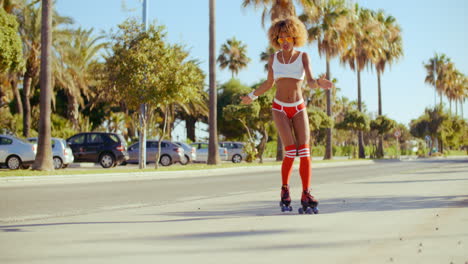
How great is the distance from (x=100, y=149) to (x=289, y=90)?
2008 cm

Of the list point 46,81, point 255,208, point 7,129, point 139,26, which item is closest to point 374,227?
point 255,208

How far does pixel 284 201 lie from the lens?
600 cm

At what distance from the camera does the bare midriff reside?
6.11 metres

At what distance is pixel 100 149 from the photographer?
982 inches

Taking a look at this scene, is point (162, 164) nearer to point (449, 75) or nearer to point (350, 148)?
point (350, 148)

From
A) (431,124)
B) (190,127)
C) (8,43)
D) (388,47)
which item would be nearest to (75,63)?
(8,43)

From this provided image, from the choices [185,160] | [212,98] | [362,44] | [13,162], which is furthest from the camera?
[362,44]

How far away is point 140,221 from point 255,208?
1646mm

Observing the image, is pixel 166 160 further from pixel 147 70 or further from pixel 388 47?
pixel 388 47

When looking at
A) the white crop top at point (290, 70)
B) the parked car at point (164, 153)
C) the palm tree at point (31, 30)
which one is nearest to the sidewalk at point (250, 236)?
the white crop top at point (290, 70)

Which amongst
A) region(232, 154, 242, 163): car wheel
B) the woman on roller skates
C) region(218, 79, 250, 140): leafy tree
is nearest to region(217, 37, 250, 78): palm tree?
region(218, 79, 250, 140): leafy tree

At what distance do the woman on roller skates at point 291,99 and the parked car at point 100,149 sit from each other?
19.3 meters

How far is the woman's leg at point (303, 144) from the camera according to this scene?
235 inches

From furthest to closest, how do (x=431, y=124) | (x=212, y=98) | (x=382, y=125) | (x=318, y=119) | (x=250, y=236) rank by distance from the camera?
(x=431, y=124), (x=382, y=125), (x=318, y=119), (x=212, y=98), (x=250, y=236)
